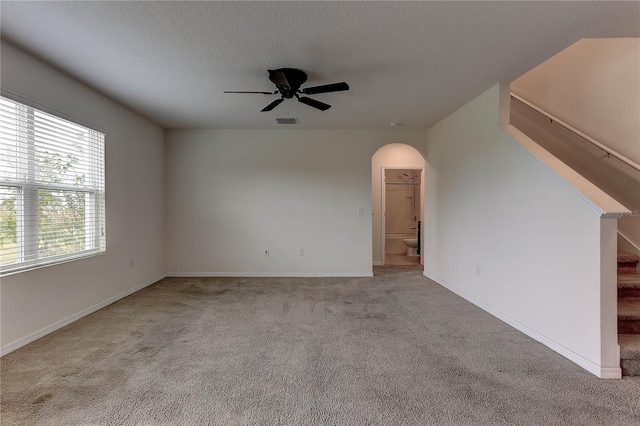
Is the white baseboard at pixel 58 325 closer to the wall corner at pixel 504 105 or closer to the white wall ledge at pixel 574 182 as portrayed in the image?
the white wall ledge at pixel 574 182

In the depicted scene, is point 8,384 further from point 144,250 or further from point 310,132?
point 310,132

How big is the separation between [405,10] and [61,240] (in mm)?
3674

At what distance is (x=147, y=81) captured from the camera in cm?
289

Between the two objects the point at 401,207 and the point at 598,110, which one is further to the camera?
the point at 401,207

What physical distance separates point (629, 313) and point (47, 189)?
514 cm

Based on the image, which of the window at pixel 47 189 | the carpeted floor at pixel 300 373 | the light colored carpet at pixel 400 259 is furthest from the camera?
the light colored carpet at pixel 400 259

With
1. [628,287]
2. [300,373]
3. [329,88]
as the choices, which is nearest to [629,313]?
[628,287]

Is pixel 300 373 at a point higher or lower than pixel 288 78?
lower

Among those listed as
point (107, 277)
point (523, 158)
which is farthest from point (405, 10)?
point (107, 277)

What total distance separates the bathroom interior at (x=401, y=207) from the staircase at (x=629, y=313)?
4426 millimetres

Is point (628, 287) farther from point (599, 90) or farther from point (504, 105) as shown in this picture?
point (599, 90)

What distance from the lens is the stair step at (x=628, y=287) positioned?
7.78 ft

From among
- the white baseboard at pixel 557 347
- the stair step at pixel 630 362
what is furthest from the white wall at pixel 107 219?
the stair step at pixel 630 362

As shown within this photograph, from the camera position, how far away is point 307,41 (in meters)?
2.18
